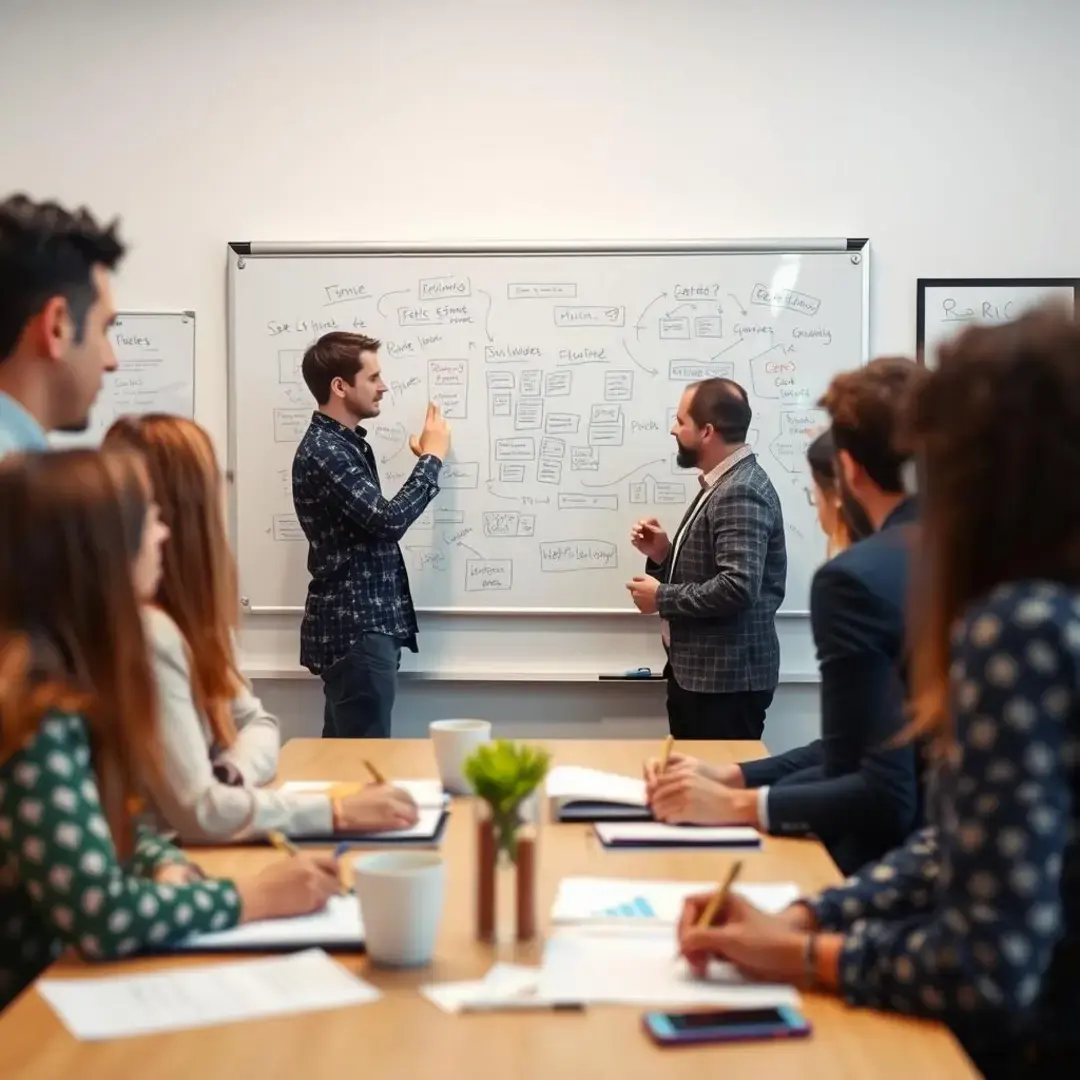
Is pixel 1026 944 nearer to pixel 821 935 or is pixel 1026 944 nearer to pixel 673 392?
pixel 821 935

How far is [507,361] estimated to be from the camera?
155 inches

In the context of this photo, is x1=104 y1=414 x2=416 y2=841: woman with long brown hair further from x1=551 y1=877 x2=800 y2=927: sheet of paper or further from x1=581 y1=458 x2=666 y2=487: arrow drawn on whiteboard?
x1=581 y1=458 x2=666 y2=487: arrow drawn on whiteboard

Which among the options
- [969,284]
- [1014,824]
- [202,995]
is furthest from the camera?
[969,284]

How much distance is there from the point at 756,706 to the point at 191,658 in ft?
6.58

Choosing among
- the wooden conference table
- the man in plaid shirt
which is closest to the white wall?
the man in plaid shirt

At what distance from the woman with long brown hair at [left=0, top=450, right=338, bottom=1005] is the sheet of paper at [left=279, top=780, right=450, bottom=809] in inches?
22.5

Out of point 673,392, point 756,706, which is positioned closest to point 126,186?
point 673,392

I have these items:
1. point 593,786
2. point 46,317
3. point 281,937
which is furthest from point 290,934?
point 46,317

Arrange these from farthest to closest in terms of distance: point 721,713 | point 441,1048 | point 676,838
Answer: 1. point 721,713
2. point 676,838
3. point 441,1048

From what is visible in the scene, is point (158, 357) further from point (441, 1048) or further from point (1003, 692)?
point (1003, 692)

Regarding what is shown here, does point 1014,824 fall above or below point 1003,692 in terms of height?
below

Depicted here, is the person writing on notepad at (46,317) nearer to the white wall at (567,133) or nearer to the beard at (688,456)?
the beard at (688,456)

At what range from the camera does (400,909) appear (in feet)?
4.32

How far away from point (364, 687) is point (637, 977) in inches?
94.2
